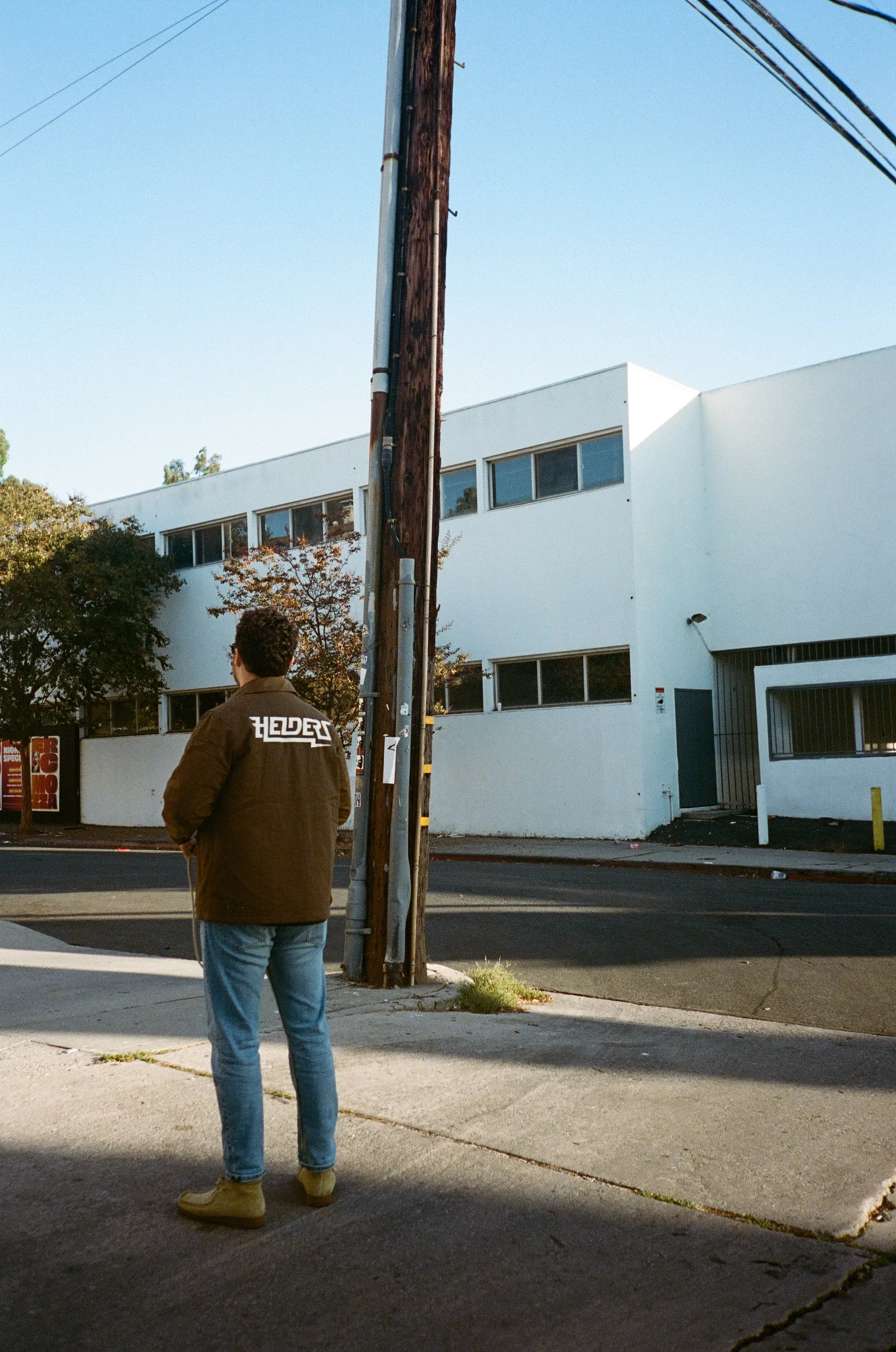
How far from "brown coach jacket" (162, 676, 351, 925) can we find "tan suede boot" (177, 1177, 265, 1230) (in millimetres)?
791

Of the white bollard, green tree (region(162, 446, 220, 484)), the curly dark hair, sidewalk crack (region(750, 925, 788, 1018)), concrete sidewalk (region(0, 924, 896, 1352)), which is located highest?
green tree (region(162, 446, 220, 484))

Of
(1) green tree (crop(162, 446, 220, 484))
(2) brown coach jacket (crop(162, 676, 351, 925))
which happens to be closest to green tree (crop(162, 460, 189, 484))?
(1) green tree (crop(162, 446, 220, 484))

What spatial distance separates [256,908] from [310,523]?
22.9 meters

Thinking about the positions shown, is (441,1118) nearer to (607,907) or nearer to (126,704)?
(607,907)

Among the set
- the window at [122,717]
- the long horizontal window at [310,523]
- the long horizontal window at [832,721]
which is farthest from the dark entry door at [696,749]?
the window at [122,717]

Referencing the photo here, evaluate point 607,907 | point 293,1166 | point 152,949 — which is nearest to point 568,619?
point 607,907

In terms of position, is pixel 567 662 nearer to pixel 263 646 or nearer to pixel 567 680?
pixel 567 680

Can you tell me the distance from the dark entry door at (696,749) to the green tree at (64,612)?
1262cm

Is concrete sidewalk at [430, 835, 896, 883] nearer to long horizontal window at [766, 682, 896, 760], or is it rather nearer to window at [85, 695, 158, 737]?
long horizontal window at [766, 682, 896, 760]

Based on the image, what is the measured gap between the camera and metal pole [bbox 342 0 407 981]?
7.30 m

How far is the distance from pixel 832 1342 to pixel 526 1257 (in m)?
0.85

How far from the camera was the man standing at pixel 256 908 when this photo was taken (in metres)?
3.57

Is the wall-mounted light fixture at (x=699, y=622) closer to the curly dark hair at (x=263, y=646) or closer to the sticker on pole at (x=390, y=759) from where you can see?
the sticker on pole at (x=390, y=759)

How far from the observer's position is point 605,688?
2109cm
